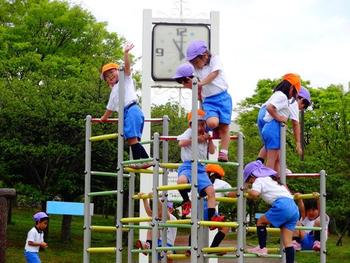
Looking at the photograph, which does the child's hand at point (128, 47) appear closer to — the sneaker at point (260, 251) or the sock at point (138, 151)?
the sock at point (138, 151)

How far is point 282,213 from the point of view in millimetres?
9164

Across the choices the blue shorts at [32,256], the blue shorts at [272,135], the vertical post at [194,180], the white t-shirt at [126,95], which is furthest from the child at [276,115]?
the blue shorts at [32,256]

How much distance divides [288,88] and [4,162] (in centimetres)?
2141

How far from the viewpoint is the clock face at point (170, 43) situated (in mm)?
→ 15812

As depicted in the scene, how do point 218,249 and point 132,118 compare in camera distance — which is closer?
point 218,249

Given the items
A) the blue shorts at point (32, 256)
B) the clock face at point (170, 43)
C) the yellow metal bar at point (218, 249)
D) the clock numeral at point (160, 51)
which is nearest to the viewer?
the yellow metal bar at point (218, 249)

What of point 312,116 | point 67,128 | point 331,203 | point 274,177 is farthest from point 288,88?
point 312,116

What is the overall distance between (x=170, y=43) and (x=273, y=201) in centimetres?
714

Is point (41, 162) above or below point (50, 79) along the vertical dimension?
below

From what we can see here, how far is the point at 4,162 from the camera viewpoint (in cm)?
2986

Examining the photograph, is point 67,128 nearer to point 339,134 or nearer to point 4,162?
point 4,162

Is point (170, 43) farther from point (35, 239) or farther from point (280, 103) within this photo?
point (280, 103)

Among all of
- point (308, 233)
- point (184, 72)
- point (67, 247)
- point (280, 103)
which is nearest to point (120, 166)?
point (184, 72)

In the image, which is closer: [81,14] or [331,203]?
[331,203]
